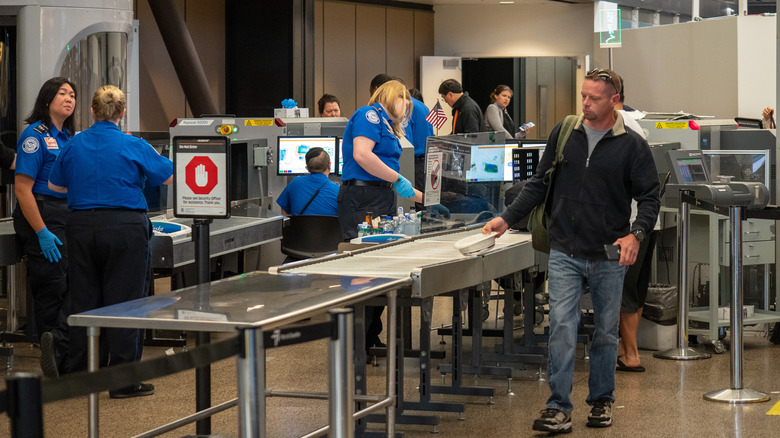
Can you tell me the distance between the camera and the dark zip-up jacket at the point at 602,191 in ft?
14.6

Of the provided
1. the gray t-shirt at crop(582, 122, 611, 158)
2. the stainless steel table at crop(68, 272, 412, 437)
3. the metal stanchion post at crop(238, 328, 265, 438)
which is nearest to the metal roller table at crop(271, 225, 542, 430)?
the stainless steel table at crop(68, 272, 412, 437)

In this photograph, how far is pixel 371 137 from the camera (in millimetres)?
5961

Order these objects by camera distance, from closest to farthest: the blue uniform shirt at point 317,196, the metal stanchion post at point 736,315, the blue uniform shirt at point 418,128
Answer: the metal stanchion post at point 736,315 → the blue uniform shirt at point 317,196 → the blue uniform shirt at point 418,128

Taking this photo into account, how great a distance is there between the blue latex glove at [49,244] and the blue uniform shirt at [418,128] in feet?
9.42

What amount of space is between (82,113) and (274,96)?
590 centimetres

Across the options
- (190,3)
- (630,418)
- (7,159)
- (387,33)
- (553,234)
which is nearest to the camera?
(553,234)

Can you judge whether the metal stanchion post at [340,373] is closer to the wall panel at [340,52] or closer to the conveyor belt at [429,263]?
the conveyor belt at [429,263]

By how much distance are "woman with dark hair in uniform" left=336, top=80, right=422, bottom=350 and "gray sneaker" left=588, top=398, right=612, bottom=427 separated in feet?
5.05

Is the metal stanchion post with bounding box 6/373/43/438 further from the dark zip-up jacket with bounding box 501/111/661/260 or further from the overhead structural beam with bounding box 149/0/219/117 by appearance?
the overhead structural beam with bounding box 149/0/219/117

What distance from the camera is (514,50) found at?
56.4ft

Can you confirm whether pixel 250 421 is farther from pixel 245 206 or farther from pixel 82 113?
pixel 82 113

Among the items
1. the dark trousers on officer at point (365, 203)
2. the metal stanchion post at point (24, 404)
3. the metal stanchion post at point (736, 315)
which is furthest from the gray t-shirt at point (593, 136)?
the metal stanchion post at point (24, 404)

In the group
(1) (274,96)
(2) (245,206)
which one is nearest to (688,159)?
(2) (245,206)

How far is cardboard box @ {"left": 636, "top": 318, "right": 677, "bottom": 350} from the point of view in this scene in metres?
6.44
